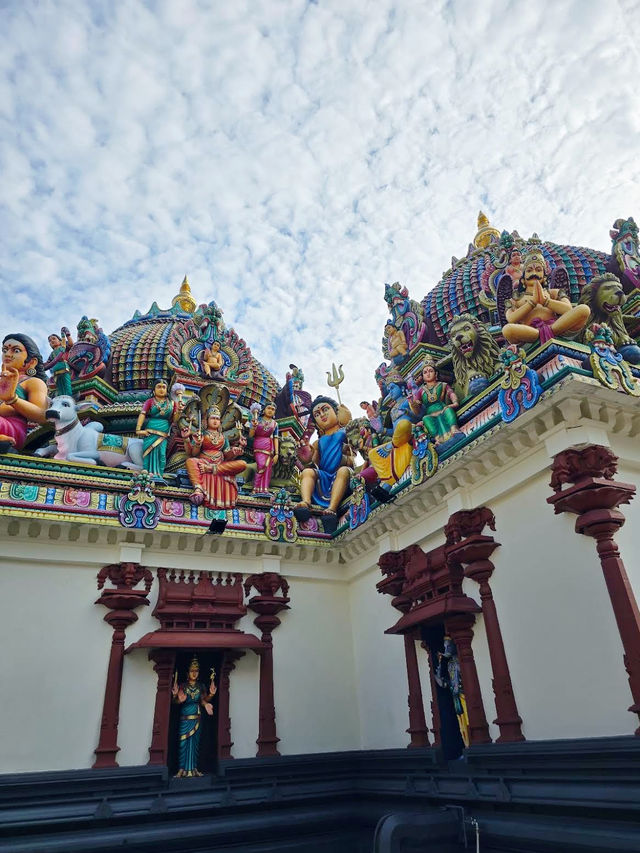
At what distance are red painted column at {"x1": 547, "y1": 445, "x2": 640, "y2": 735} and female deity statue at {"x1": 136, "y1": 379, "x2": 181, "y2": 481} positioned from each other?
8.22 meters

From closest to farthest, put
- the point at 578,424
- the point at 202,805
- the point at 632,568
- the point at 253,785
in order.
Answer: the point at 632,568, the point at 578,424, the point at 202,805, the point at 253,785

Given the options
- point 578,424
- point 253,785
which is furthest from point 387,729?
point 578,424

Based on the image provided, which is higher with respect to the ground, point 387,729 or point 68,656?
point 68,656

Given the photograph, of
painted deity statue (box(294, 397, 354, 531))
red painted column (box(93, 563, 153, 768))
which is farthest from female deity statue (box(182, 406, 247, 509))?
red painted column (box(93, 563, 153, 768))

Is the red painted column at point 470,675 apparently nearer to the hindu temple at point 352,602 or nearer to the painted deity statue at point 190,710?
the hindu temple at point 352,602

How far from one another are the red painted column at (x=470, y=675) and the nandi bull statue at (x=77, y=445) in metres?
7.40

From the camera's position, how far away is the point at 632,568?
7.89 metres

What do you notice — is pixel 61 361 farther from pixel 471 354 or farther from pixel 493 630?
pixel 493 630

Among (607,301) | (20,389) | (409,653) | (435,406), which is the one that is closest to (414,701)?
(409,653)

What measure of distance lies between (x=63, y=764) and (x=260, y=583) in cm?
459

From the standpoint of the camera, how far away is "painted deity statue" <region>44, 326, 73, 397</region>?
47.8ft

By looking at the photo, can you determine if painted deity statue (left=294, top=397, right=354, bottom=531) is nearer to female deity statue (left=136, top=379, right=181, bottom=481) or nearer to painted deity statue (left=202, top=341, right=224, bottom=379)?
female deity statue (left=136, top=379, right=181, bottom=481)

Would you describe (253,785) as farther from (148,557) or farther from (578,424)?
(578,424)

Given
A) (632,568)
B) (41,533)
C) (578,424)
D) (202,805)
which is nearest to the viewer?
(632,568)
